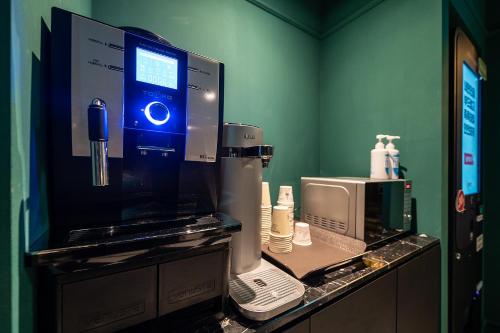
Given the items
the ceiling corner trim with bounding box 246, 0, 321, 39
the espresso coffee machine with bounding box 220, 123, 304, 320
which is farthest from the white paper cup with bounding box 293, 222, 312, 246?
the ceiling corner trim with bounding box 246, 0, 321, 39

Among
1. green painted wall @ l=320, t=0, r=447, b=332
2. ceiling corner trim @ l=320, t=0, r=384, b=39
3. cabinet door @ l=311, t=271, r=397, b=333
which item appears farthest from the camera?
ceiling corner trim @ l=320, t=0, r=384, b=39

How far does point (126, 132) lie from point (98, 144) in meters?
0.11

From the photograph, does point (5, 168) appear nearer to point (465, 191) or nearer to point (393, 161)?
point (393, 161)

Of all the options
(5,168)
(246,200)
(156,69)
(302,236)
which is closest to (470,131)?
(302,236)

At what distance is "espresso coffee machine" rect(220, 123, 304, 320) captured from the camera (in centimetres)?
66

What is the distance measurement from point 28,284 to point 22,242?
7 centimetres

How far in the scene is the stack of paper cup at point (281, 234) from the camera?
2.73 ft

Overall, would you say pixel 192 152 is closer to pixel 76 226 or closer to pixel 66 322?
pixel 76 226

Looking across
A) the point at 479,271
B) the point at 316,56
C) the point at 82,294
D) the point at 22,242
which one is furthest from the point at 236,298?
the point at 479,271

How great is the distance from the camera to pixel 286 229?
2.78 feet

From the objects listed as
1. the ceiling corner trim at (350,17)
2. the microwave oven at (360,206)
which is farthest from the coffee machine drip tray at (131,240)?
the ceiling corner trim at (350,17)

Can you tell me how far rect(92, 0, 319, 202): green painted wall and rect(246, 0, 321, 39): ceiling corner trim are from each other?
1.0 inches

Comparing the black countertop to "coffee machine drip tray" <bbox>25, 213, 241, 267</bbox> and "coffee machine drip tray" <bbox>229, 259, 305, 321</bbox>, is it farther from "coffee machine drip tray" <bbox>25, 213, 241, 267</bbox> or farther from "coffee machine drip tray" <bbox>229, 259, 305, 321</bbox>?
"coffee machine drip tray" <bbox>25, 213, 241, 267</bbox>

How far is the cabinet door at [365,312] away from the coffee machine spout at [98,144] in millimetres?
616
